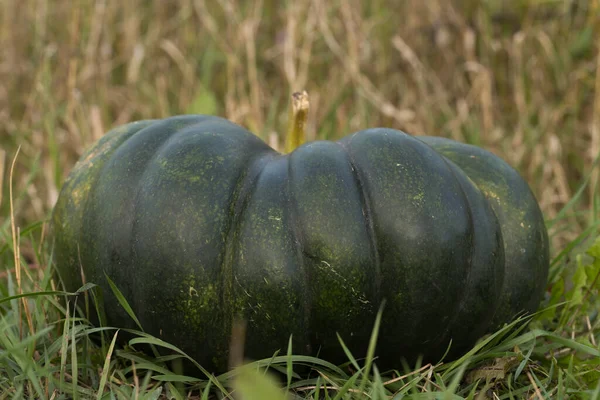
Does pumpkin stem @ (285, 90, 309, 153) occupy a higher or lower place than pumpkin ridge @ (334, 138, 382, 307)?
higher

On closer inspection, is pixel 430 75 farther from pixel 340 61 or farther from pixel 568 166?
pixel 568 166

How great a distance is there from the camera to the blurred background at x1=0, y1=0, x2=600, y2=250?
14.1 ft

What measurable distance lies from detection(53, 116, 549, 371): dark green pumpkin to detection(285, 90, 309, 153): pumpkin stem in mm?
331

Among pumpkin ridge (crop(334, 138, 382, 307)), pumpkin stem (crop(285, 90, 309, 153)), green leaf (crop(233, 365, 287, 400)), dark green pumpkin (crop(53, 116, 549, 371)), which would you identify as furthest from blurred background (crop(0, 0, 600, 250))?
green leaf (crop(233, 365, 287, 400))

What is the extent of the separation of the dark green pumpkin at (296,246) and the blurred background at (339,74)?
1.92 metres

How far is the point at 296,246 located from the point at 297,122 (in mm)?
701

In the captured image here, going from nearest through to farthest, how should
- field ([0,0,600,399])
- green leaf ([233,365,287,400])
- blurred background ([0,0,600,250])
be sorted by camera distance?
green leaf ([233,365,287,400])
field ([0,0,600,399])
blurred background ([0,0,600,250])

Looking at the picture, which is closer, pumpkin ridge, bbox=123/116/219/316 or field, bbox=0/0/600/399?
Answer: pumpkin ridge, bbox=123/116/219/316

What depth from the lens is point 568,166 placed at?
458cm

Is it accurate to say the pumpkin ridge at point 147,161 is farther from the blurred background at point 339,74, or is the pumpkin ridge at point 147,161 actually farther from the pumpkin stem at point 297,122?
the blurred background at point 339,74

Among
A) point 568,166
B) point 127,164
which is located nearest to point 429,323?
point 127,164

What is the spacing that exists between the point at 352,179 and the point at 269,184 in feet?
0.81

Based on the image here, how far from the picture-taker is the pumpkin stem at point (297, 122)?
2531mm

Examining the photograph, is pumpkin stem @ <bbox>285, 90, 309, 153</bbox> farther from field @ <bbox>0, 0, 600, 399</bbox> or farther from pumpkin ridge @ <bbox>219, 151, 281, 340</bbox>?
field @ <bbox>0, 0, 600, 399</bbox>
